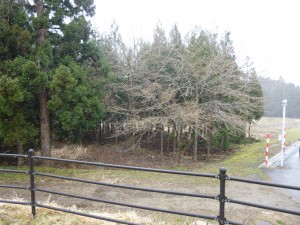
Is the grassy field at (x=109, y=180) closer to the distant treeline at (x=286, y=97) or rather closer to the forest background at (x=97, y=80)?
the forest background at (x=97, y=80)

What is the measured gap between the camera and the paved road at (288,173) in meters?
9.23

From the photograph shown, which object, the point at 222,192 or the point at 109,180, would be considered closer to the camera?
the point at 222,192

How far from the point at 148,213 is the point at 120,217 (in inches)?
75.4

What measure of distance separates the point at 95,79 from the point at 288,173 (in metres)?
9.04

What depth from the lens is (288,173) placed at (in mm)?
10430

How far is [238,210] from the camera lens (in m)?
6.12

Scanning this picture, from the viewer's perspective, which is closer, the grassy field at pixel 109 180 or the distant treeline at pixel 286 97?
the grassy field at pixel 109 180

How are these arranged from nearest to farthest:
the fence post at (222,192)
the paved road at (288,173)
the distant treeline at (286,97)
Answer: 1. the fence post at (222,192)
2. the paved road at (288,173)
3. the distant treeline at (286,97)

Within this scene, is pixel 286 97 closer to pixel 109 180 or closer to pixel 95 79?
pixel 95 79

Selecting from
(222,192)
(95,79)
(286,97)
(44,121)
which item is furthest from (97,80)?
(286,97)

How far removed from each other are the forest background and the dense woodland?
38 millimetres

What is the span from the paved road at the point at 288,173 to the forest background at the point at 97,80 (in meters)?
2.80

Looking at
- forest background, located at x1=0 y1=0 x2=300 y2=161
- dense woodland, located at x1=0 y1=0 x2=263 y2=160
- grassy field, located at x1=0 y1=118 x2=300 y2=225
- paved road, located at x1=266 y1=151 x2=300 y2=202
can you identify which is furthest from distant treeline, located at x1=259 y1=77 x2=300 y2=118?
paved road, located at x1=266 y1=151 x2=300 y2=202

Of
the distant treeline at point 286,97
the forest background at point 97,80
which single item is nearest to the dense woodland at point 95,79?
the forest background at point 97,80
